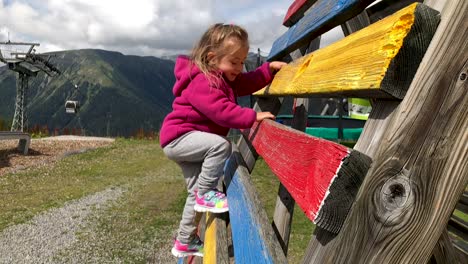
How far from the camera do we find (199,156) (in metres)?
2.65

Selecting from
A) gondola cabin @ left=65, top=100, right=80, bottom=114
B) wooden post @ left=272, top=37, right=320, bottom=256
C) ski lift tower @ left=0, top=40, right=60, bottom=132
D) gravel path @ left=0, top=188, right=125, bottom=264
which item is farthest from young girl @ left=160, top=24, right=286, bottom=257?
ski lift tower @ left=0, top=40, right=60, bottom=132

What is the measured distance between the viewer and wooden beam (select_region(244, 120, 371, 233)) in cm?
103

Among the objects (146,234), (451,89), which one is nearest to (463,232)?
(451,89)

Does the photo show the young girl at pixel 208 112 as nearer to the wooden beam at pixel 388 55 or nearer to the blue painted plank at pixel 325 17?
the blue painted plank at pixel 325 17

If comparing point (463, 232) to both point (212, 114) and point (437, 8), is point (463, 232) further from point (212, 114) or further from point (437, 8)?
point (437, 8)

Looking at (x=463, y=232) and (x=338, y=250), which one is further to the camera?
(x=463, y=232)

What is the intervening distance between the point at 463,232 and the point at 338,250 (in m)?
2.15

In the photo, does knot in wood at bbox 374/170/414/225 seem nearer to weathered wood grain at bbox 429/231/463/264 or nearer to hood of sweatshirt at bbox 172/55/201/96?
weathered wood grain at bbox 429/231/463/264

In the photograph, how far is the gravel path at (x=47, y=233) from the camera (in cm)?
546

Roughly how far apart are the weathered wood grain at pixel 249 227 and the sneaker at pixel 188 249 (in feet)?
1.56

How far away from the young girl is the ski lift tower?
6599 centimetres

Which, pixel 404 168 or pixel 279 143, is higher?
pixel 404 168

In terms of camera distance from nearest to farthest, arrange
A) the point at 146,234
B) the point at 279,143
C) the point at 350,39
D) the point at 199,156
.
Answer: the point at 350,39 → the point at 279,143 → the point at 199,156 → the point at 146,234

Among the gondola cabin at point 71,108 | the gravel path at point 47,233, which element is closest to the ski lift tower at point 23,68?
the gondola cabin at point 71,108
